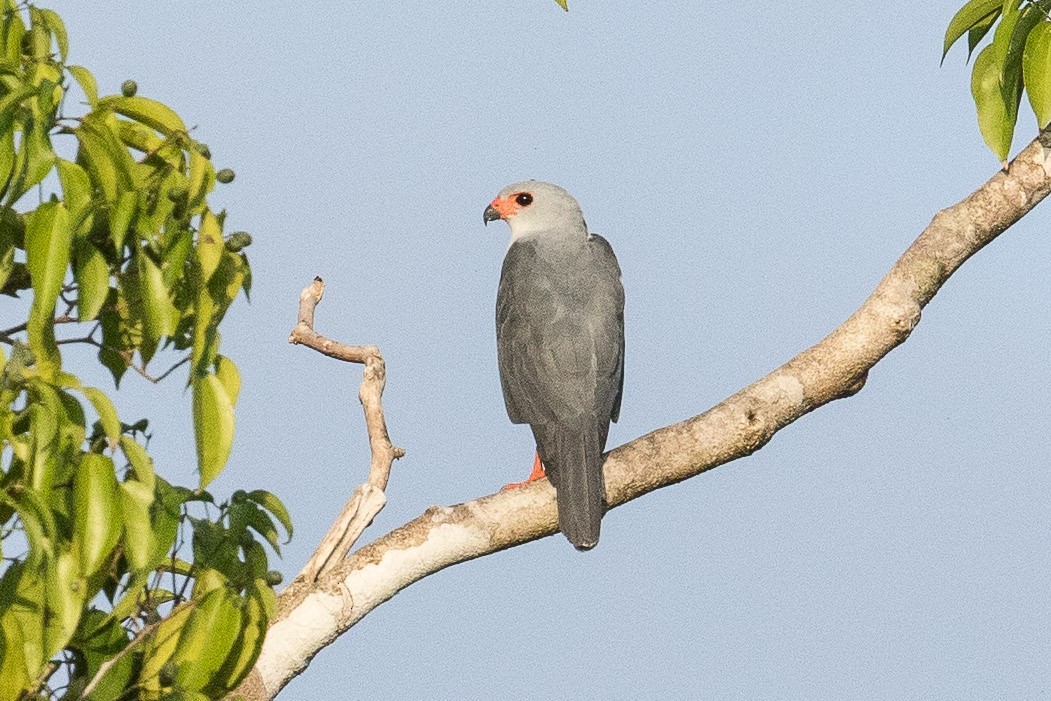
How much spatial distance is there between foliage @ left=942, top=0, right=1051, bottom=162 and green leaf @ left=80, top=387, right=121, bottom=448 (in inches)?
129

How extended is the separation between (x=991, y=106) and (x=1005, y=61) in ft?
1.08

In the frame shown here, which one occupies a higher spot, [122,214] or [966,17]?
[966,17]

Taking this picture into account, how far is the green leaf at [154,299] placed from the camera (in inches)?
109

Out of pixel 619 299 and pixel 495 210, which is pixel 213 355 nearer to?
pixel 619 299

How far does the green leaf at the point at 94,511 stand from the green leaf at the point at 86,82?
865 millimetres

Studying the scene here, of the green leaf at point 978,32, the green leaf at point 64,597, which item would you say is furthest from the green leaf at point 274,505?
the green leaf at point 978,32

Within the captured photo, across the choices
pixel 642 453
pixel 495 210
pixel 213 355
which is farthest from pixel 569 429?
pixel 213 355

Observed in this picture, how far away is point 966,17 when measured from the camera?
4.71 m

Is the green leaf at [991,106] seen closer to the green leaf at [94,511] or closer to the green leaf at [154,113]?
the green leaf at [154,113]

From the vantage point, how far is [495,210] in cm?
746

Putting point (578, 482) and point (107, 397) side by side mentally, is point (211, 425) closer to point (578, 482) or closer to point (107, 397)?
point (107, 397)

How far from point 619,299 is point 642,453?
49.1 inches

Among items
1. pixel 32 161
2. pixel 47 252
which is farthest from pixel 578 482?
pixel 32 161

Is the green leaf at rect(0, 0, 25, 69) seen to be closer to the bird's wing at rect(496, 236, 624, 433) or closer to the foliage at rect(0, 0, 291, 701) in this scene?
the foliage at rect(0, 0, 291, 701)
